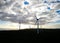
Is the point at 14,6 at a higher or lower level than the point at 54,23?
higher

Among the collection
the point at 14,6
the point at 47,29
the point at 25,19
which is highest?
the point at 14,6

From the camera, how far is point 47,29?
2430 mm

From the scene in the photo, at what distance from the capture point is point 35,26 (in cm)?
243

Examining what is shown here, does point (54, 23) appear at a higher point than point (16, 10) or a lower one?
lower
